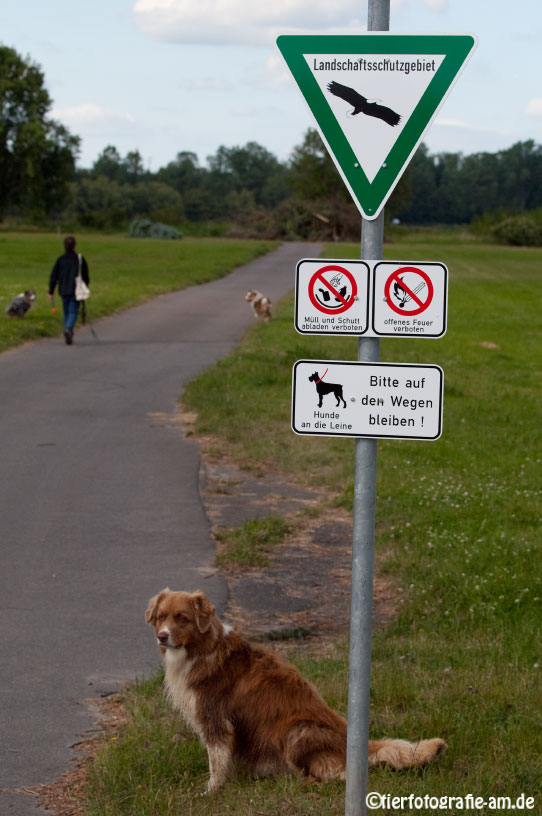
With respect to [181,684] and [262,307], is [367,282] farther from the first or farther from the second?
[262,307]

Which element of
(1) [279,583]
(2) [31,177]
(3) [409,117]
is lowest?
(1) [279,583]

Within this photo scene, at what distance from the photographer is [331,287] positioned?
360cm

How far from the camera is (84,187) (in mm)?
131500

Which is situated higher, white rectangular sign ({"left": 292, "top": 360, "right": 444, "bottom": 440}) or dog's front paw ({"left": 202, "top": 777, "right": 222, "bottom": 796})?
white rectangular sign ({"left": 292, "top": 360, "right": 444, "bottom": 440})

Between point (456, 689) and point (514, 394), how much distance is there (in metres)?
12.2

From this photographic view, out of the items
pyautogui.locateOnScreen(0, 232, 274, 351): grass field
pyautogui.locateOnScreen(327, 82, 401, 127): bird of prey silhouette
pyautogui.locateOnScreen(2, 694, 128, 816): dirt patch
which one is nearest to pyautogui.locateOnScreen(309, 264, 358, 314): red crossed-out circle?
pyautogui.locateOnScreen(327, 82, 401, 127): bird of prey silhouette

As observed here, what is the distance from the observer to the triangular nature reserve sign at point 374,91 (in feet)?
11.4

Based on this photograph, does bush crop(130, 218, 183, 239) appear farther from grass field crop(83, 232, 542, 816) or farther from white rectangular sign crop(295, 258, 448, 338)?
white rectangular sign crop(295, 258, 448, 338)

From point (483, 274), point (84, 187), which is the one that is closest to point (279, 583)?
point (483, 274)

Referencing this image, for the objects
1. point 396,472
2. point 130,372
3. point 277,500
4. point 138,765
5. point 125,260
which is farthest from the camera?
point 125,260

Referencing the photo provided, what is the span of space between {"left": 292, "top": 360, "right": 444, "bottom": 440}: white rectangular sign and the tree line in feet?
26.3

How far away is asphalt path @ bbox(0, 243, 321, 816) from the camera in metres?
5.53

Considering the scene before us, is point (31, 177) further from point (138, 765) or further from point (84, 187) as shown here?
point (138, 765)

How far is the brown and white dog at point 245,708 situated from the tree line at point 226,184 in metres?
7.62
